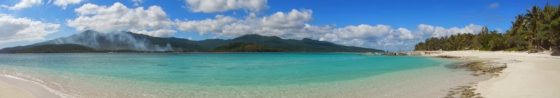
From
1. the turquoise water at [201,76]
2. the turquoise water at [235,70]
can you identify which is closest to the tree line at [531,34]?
the turquoise water at [235,70]

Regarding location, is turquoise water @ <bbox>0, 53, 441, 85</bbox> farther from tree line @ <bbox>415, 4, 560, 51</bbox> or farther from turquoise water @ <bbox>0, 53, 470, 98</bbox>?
tree line @ <bbox>415, 4, 560, 51</bbox>

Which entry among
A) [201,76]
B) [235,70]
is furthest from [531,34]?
[201,76]

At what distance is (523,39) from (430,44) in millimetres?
109378

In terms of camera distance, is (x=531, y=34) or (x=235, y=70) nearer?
(x=235, y=70)

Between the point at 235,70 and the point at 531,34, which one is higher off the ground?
the point at 531,34

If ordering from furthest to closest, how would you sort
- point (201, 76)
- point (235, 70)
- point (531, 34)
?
Answer: point (531, 34)
point (235, 70)
point (201, 76)

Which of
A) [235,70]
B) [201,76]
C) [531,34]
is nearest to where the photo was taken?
[201,76]

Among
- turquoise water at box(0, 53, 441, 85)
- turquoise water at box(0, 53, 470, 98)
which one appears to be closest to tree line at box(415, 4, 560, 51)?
turquoise water at box(0, 53, 441, 85)

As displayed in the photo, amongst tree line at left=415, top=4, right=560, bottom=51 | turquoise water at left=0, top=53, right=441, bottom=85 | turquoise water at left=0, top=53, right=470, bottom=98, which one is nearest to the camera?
turquoise water at left=0, top=53, right=470, bottom=98

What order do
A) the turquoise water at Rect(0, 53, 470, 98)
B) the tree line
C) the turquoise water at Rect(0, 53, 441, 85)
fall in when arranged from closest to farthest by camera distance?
1. the turquoise water at Rect(0, 53, 470, 98)
2. the turquoise water at Rect(0, 53, 441, 85)
3. the tree line

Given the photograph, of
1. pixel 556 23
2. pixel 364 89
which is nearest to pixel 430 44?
pixel 556 23

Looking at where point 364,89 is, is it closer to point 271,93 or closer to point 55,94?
point 271,93

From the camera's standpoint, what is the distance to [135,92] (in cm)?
1923

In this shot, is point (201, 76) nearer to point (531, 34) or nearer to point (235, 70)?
point (235, 70)
